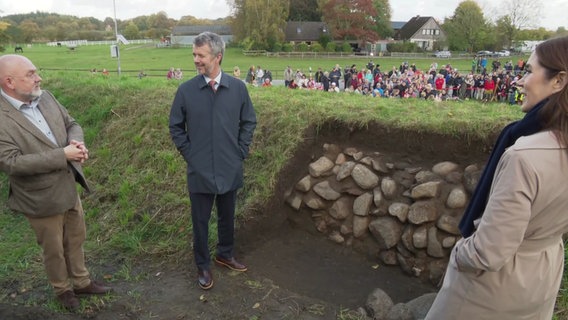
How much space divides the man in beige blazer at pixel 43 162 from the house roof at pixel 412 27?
3199 inches

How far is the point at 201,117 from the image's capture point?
4.12 meters

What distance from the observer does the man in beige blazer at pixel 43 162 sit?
3.51m

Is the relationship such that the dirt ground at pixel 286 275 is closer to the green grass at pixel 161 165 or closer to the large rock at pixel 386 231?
the green grass at pixel 161 165

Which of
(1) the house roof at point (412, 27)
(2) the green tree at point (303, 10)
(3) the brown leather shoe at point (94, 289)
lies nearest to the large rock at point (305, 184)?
(3) the brown leather shoe at point (94, 289)

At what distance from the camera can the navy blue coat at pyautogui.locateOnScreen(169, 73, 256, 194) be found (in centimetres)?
412

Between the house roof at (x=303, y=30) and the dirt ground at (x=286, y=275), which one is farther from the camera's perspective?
the house roof at (x=303, y=30)

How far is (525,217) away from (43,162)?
351 cm

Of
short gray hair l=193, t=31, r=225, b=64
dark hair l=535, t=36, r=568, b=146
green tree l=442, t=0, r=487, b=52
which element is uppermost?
green tree l=442, t=0, r=487, b=52

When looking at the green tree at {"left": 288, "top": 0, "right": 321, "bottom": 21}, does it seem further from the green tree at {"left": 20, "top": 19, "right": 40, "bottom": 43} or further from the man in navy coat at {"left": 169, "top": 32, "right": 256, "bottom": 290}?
the man in navy coat at {"left": 169, "top": 32, "right": 256, "bottom": 290}

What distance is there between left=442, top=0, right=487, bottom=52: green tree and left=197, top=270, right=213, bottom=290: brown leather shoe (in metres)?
63.5

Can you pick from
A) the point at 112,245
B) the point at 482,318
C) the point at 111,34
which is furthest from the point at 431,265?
the point at 111,34

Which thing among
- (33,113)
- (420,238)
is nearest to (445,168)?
(420,238)

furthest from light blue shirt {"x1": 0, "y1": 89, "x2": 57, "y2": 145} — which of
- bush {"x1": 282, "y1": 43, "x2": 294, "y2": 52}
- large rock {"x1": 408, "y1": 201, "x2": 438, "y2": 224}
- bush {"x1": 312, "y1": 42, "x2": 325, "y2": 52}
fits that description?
bush {"x1": 282, "y1": 43, "x2": 294, "y2": 52}

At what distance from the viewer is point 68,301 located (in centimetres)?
407
